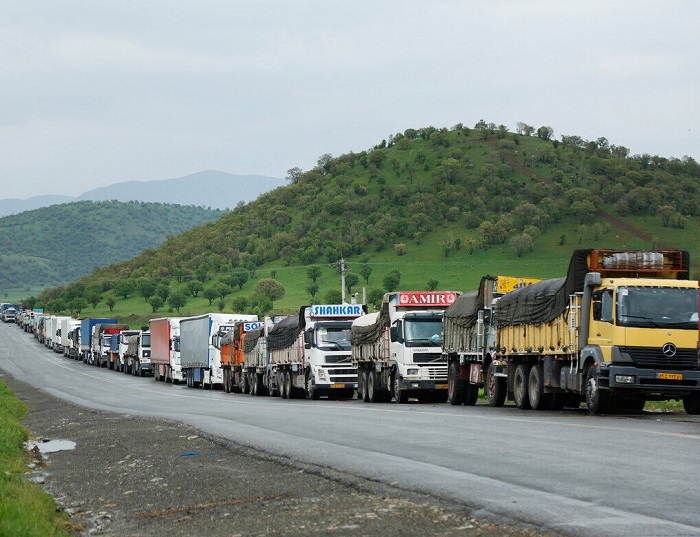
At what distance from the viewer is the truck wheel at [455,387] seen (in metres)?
33.2

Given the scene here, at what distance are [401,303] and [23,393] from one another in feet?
78.9

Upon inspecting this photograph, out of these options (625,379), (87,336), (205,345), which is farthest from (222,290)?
(625,379)

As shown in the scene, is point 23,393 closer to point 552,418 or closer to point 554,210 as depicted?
point 552,418

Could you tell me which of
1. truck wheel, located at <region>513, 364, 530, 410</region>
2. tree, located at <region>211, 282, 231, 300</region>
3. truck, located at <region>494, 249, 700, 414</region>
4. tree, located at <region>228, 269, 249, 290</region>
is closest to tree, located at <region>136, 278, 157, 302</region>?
tree, located at <region>228, 269, 249, 290</region>

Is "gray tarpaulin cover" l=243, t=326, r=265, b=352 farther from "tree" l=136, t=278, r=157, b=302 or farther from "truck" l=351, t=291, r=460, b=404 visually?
"tree" l=136, t=278, r=157, b=302

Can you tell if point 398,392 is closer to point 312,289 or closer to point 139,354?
point 139,354

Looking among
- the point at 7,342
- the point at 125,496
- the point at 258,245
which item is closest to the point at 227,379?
the point at 125,496

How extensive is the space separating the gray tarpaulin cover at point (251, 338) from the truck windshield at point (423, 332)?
1529cm

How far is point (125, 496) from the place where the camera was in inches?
546

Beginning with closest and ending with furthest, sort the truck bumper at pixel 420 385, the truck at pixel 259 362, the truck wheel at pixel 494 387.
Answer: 1. the truck wheel at pixel 494 387
2. the truck bumper at pixel 420 385
3. the truck at pixel 259 362

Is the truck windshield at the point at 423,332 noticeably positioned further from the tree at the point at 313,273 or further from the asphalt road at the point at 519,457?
the tree at the point at 313,273

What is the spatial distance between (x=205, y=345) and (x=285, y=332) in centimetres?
1625

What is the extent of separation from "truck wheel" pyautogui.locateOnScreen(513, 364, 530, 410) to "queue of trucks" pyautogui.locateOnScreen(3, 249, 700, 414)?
33mm

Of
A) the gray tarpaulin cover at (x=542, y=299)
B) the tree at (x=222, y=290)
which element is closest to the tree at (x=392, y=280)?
the tree at (x=222, y=290)
